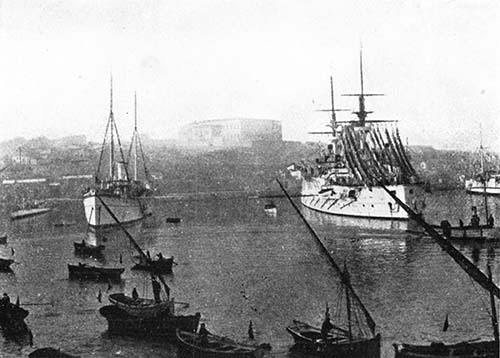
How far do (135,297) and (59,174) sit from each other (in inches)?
3966

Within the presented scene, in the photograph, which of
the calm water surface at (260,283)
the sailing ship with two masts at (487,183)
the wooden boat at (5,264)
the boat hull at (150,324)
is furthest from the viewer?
the sailing ship with two masts at (487,183)

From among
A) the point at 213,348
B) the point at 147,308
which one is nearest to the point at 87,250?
the point at 147,308

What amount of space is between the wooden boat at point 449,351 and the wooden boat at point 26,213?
84015 mm

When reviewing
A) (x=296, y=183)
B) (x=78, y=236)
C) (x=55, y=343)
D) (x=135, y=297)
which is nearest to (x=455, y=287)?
(x=135, y=297)

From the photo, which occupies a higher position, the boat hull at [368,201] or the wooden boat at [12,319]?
the boat hull at [368,201]

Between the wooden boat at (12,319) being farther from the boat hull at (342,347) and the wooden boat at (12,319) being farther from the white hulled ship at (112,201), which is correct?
the white hulled ship at (112,201)

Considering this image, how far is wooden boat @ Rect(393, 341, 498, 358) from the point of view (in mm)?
23000

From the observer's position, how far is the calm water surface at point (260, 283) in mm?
29703

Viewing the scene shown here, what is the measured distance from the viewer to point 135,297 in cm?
3372

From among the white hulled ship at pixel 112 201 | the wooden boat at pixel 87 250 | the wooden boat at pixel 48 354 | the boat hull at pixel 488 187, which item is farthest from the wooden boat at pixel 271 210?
the wooden boat at pixel 48 354

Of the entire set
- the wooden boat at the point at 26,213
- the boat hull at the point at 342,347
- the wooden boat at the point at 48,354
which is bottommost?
the wooden boat at the point at 48,354

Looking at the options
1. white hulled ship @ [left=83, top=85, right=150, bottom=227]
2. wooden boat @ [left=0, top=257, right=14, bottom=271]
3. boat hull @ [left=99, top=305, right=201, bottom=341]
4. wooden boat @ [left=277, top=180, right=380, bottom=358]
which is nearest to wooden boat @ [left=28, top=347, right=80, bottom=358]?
boat hull @ [left=99, top=305, right=201, bottom=341]

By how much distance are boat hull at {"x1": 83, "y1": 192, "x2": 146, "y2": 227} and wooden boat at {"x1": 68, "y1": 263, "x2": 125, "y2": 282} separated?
33.7 meters

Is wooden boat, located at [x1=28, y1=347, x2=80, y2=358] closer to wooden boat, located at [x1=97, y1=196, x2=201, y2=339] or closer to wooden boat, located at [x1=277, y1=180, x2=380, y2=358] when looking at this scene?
wooden boat, located at [x1=97, y1=196, x2=201, y2=339]
